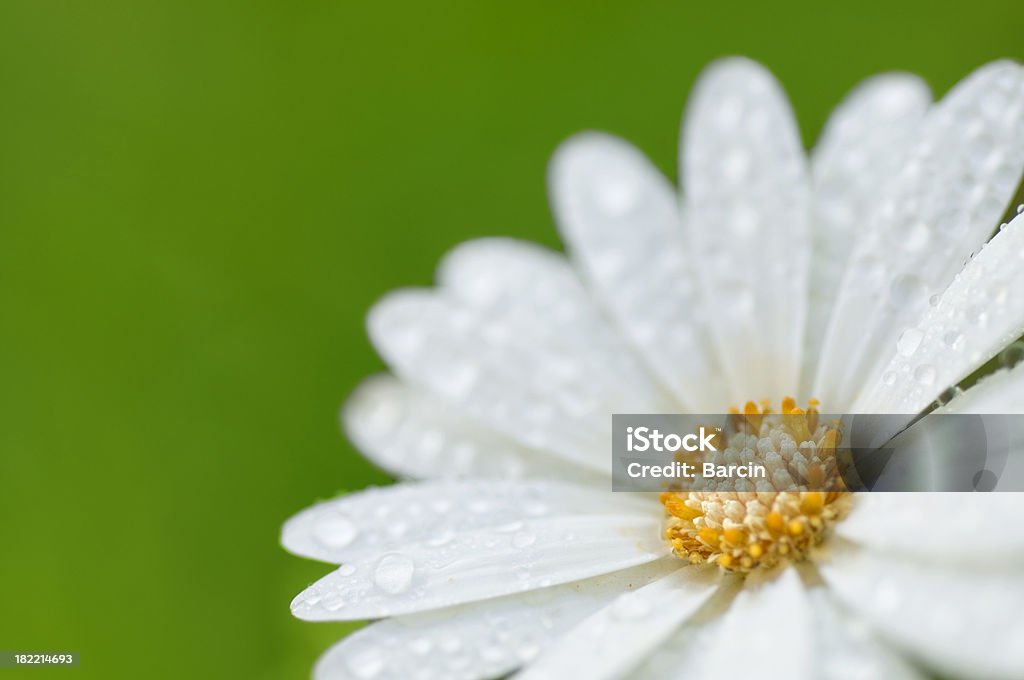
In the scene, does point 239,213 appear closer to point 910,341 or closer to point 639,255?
point 639,255

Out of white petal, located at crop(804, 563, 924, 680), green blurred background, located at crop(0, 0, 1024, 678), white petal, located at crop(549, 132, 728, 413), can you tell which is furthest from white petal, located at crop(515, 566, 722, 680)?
green blurred background, located at crop(0, 0, 1024, 678)

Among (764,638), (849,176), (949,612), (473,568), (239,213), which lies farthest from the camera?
(239,213)

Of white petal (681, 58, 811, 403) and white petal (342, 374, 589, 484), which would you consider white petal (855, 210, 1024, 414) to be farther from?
white petal (342, 374, 589, 484)

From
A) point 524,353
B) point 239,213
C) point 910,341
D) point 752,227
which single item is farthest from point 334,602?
point 239,213

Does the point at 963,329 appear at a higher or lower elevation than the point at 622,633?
higher

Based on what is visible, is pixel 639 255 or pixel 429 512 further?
pixel 639 255

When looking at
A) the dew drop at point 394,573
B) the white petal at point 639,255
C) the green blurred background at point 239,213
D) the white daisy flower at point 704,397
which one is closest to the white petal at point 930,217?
the white daisy flower at point 704,397

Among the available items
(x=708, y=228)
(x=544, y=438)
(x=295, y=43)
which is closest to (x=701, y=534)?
(x=544, y=438)
